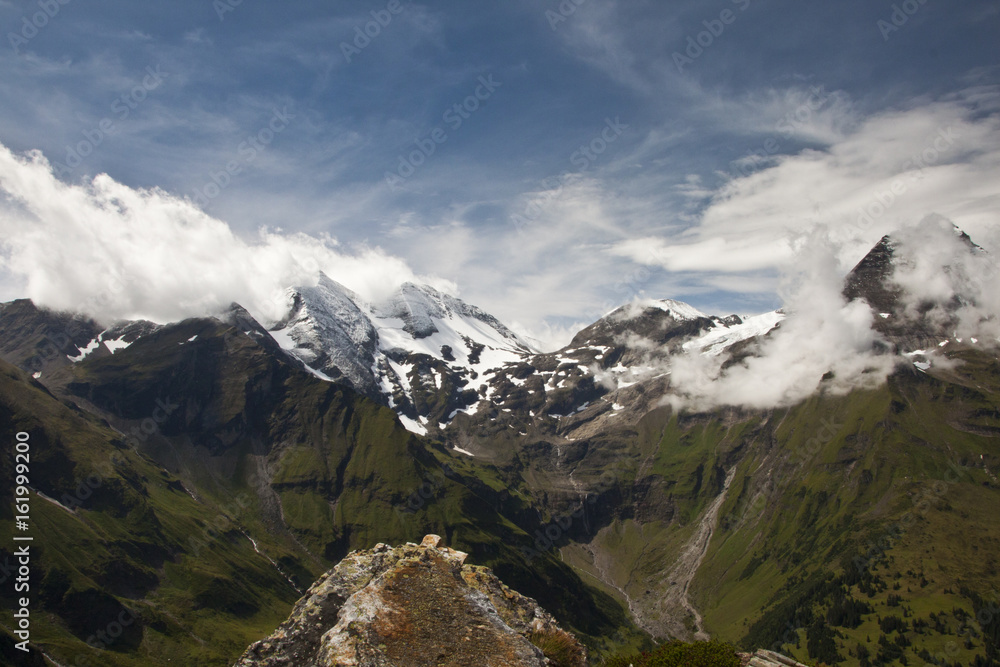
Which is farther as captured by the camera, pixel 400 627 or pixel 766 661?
pixel 766 661

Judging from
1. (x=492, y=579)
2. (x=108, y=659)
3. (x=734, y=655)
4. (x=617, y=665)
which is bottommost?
(x=108, y=659)

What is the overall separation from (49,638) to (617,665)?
235 m

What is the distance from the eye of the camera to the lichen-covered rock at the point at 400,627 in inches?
554

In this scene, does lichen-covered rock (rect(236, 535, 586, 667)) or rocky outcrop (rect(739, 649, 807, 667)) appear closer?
lichen-covered rock (rect(236, 535, 586, 667))

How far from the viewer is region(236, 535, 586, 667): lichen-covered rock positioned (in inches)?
554

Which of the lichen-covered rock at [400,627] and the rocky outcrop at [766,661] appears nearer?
the lichen-covered rock at [400,627]

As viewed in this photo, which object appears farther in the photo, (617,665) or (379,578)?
(617,665)

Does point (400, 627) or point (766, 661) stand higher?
point (400, 627)

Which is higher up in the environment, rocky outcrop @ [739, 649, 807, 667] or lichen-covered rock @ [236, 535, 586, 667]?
lichen-covered rock @ [236, 535, 586, 667]

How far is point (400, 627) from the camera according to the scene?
1486 centimetres

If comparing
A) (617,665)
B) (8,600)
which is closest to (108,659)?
(8,600)

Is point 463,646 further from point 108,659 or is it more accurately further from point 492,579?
point 108,659

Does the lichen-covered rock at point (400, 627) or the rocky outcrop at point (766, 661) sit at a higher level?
the lichen-covered rock at point (400, 627)

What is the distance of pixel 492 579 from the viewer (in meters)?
21.8
